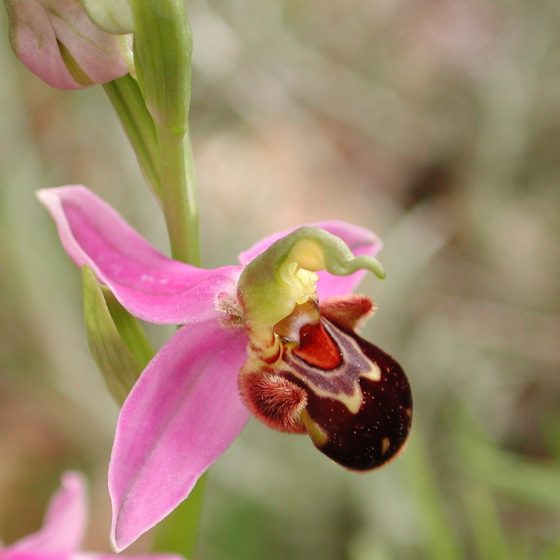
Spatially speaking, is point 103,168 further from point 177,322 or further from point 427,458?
point 177,322

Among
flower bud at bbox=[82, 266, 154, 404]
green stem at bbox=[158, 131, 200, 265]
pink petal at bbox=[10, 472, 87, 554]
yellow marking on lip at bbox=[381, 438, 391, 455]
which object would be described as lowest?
pink petal at bbox=[10, 472, 87, 554]

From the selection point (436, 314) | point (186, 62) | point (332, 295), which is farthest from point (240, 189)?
point (186, 62)

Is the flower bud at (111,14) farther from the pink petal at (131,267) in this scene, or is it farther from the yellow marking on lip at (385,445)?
the yellow marking on lip at (385,445)

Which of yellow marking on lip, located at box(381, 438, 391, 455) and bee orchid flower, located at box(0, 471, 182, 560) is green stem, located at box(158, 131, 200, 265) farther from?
bee orchid flower, located at box(0, 471, 182, 560)

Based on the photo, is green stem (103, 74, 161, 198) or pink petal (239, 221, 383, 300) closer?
green stem (103, 74, 161, 198)

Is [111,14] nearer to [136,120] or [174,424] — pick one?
[136,120]

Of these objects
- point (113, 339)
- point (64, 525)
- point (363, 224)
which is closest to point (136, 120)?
point (113, 339)

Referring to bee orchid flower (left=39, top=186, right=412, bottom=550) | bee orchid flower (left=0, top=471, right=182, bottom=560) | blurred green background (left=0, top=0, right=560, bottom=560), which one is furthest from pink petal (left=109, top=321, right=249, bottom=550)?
blurred green background (left=0, top=0, right=560, bottom=560)
